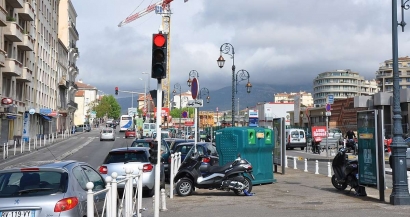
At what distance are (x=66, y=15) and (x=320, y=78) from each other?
115 m

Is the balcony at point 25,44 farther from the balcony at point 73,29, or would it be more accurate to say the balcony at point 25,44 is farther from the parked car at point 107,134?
the balcony at point 73,29

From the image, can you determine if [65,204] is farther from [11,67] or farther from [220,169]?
[11,67]

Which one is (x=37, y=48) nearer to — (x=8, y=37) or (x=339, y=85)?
(x=8, y=37)

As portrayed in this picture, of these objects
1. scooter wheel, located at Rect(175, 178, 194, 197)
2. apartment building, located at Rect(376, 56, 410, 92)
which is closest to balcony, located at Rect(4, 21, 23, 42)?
scooter wheel, located at Rect(175, 178, 194, 197)

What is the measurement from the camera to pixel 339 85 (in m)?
182

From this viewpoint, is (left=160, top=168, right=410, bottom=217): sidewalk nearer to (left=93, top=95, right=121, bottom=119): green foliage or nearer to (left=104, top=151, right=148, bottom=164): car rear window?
(left=104, top=151, right=148, bottom=164): car rear window

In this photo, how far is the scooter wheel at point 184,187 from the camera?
15.1 meters

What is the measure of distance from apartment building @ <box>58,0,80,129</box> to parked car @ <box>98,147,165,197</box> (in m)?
70.5

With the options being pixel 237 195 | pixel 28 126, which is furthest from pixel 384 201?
pixel 28 126

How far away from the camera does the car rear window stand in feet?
50.6

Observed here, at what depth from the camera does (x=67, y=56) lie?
9312 cm

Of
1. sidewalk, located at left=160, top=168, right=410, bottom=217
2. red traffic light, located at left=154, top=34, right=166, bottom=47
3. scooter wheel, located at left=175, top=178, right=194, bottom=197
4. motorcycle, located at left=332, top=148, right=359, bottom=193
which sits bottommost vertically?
sidewalk, located at left=160, top=168, right=410, bottom=217

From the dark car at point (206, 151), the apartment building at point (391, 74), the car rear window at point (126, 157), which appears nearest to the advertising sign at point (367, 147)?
the dark car at point (206, 151)

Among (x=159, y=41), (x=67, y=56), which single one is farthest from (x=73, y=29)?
(x=159, y=41)
